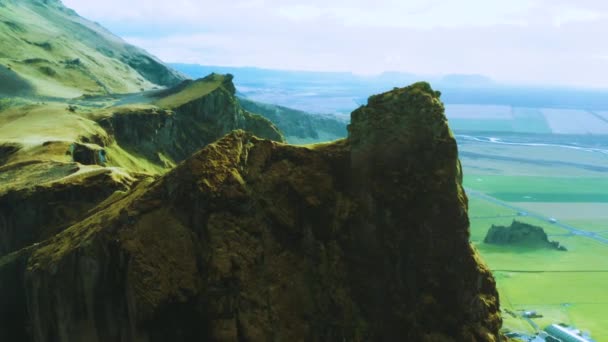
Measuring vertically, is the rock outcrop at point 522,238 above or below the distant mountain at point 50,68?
below

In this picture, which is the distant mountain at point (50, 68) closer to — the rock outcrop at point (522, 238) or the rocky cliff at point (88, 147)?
the rocky cliff at point (88, 147)

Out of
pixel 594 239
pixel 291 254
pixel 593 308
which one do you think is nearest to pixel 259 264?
pixel 291 254

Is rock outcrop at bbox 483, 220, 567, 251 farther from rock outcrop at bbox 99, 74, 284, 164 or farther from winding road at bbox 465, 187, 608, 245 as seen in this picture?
rock outcrop at bbox 99, 74, 284, 164

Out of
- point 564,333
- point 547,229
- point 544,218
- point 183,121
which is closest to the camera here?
point 564,333

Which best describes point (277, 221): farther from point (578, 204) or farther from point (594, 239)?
point (578, 204)

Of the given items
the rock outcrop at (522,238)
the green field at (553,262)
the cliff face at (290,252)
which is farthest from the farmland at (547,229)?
the cliff face at (290,252)

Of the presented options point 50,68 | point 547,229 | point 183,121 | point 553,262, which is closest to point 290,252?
point 183,121

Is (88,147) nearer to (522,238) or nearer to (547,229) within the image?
(522,238)
